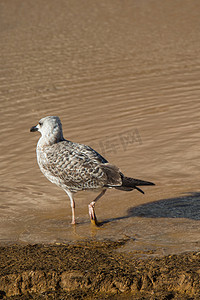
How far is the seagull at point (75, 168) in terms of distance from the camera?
6711 millimetres

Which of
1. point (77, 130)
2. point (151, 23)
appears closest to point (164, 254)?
point (77, 130)

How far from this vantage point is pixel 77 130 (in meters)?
11.2

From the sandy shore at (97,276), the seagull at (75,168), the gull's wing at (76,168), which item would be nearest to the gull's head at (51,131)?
the seagull at (75,168)

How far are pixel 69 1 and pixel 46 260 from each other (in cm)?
2283

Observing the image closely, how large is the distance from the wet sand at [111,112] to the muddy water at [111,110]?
26 millimetres

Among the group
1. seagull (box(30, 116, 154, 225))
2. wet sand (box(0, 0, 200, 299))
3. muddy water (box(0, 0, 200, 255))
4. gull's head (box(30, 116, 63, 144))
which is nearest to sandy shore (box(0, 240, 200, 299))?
wet sand (box(0, 0, 200, 299))

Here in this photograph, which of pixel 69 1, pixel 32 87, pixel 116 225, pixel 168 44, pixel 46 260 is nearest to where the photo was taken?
pixel 46 260

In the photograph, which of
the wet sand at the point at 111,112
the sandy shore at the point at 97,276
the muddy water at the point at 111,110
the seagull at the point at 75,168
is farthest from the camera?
the muddy water at the point at 111,110

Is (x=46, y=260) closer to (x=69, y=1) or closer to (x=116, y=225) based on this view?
(x=116, y=225)

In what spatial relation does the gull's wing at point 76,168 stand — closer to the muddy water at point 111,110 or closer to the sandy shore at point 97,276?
the muddy water at point 111,110

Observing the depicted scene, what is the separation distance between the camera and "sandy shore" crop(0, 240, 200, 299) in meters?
5.07

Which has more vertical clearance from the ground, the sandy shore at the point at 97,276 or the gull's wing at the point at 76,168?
the gull's wing at the point at 76,168

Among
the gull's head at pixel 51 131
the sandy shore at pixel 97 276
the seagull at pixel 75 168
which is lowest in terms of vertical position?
the sandy shore at pixel 97 276

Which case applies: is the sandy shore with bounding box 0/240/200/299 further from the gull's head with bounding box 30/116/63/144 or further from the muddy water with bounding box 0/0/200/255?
the gull's head with bounding box 30/116/63/144
